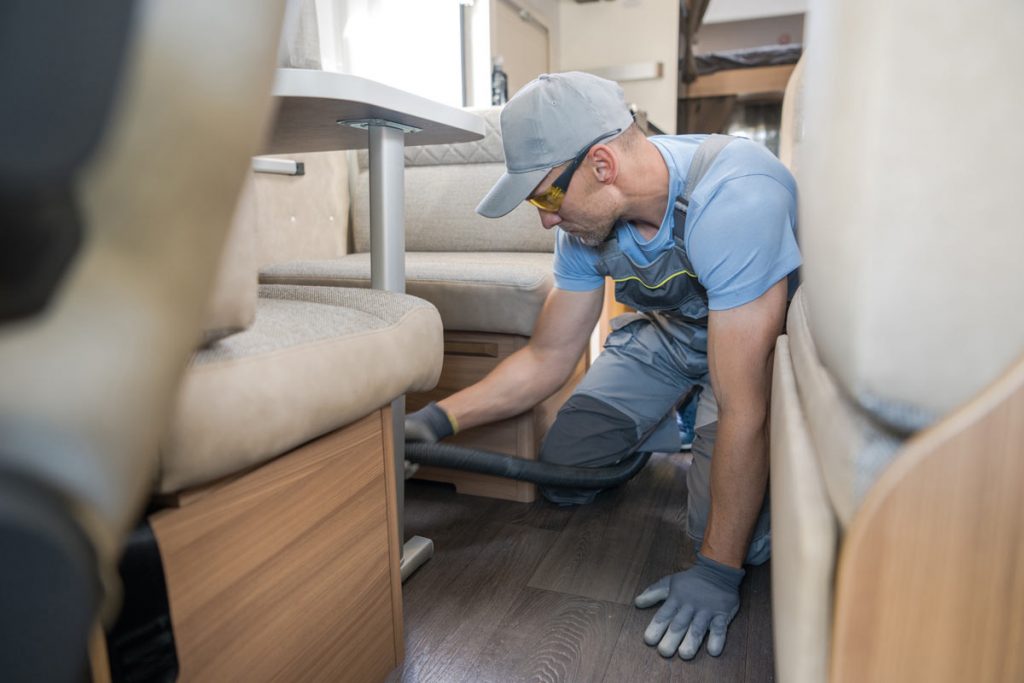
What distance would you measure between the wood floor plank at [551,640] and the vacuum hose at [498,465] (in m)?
0.29

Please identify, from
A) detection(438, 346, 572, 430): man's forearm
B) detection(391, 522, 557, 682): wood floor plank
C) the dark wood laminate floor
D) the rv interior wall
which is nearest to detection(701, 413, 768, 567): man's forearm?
the dark wood laminate floor

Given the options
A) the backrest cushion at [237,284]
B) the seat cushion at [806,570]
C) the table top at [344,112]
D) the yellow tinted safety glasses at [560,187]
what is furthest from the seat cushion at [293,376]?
the yellow tinted safety glasses at [560,187]

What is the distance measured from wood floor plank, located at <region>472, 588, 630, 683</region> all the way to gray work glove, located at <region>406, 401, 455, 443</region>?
37cm

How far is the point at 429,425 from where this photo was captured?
1321mm

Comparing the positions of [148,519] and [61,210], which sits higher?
[61,210]

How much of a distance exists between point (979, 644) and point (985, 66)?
0.29m

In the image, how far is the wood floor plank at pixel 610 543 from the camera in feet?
3.70

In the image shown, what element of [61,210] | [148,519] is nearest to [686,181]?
[148,519]

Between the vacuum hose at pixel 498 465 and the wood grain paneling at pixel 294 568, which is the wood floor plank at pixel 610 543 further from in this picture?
the wood grain paneling at pixel 294 568

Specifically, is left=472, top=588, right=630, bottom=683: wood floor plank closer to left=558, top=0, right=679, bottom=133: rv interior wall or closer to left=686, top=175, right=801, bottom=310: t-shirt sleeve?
left=686, top=175, right=801, bottom=310: t-shirt sleeve

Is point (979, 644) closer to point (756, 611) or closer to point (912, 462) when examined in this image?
point (912, 462)

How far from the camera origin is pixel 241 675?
0.59 m

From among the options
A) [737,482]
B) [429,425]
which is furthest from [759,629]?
[429,425]

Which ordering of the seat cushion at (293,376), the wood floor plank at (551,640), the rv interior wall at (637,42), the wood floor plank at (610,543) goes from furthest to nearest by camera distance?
the rv interior wall at (637,42) < the wood floor plank at (610,543) < the wood floor plank at (551,640) < the seat cushion at (293,376)
